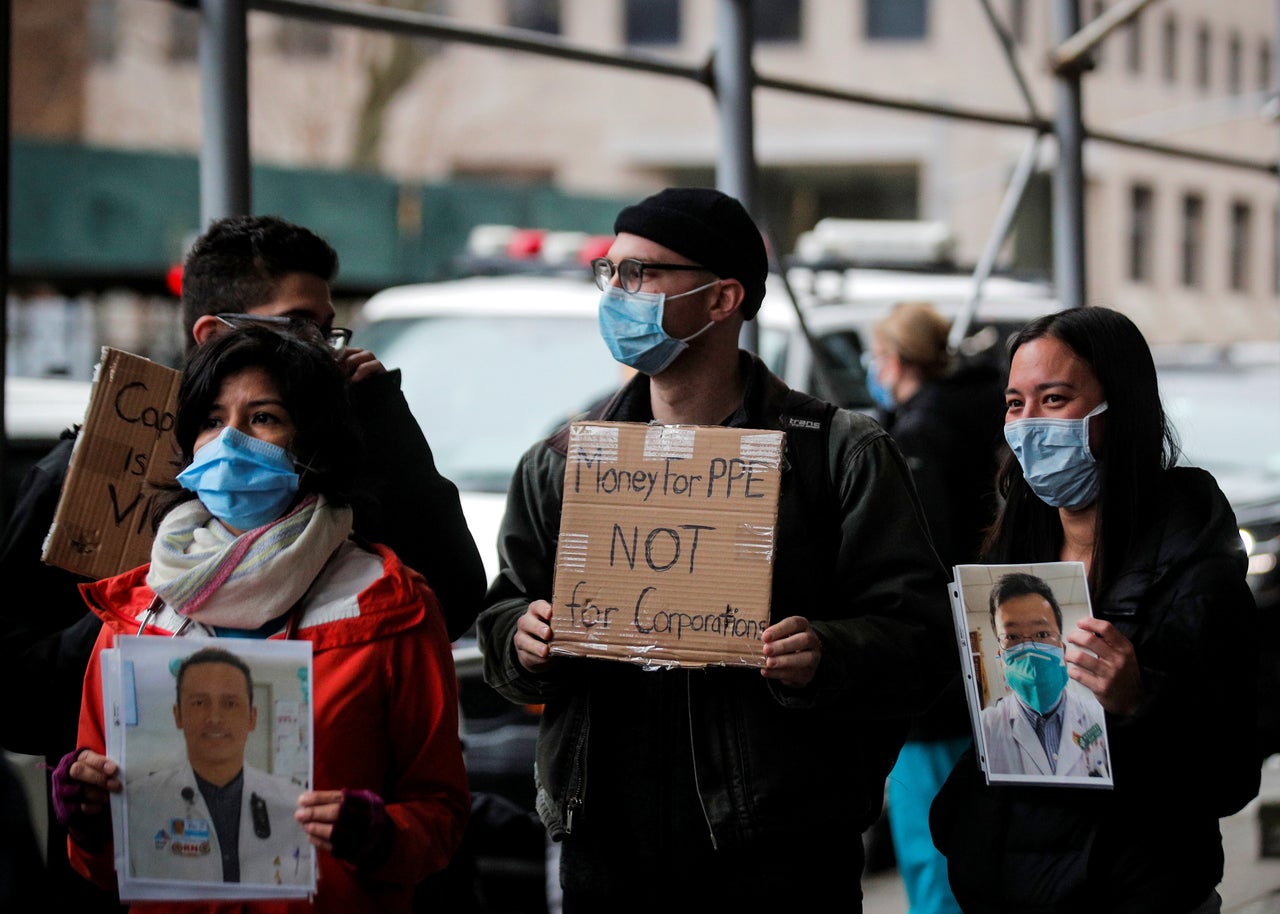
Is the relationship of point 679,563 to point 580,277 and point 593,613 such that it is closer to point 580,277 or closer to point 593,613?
point 593,613

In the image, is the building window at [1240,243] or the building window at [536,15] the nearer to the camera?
the building window at [536,15]

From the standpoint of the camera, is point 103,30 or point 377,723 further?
point 103,30

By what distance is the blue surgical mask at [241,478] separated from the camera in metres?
2.64

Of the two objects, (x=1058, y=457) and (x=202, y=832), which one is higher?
(x=1058, y=457)

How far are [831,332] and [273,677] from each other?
4972mm

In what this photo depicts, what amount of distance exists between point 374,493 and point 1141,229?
113 feet

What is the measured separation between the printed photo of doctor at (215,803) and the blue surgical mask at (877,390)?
171 inches

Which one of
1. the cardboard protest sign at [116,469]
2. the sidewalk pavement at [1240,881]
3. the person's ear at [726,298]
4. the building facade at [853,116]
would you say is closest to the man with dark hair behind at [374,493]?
the cardboard protest sign at [116,469]

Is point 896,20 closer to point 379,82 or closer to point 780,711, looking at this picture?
point 379,82

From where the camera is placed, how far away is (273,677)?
98.4 inches

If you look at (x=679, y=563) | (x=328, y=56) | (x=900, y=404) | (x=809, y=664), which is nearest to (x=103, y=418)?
(x=679, y=563)

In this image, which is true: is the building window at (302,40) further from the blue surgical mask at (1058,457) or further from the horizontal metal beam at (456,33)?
the blue surgical mask at (1058,457)

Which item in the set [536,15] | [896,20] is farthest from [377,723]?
[896,20]

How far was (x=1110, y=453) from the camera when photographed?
304 cm
